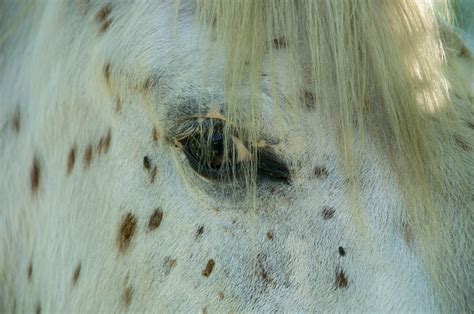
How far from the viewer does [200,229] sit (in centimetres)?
120

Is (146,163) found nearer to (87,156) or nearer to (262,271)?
(87,156)

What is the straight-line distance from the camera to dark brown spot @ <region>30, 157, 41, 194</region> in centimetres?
149

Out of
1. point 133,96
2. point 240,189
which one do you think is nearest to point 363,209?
point 240,189

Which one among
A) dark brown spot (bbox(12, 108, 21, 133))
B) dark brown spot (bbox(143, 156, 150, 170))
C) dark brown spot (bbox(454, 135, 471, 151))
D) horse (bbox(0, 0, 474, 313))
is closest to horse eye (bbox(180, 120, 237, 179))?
horse (bbox(0, 0, 474, 313))

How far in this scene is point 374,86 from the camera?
1151 mm

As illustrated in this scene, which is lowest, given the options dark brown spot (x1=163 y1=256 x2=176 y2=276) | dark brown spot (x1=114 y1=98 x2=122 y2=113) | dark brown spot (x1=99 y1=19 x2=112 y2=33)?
dark brown spot (x1=163 y1=256 x2=176 y2=276)

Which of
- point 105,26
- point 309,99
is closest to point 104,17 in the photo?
point 105,26

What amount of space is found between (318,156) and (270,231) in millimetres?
155

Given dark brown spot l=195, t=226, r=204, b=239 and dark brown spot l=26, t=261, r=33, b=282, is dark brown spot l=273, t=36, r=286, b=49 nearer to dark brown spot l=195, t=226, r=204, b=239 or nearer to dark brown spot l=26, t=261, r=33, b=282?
dark brown spot l=195, t=226, r=204, b=239

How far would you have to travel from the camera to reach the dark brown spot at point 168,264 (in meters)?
1.24

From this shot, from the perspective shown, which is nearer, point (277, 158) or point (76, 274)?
point (277, 158)

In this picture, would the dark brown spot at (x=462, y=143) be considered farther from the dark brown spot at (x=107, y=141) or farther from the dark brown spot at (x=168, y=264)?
the dark brown spot at (x=107, y=141)

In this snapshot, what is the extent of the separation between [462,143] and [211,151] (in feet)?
1.45

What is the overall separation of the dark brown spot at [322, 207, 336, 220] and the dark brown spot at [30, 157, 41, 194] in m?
0.70
